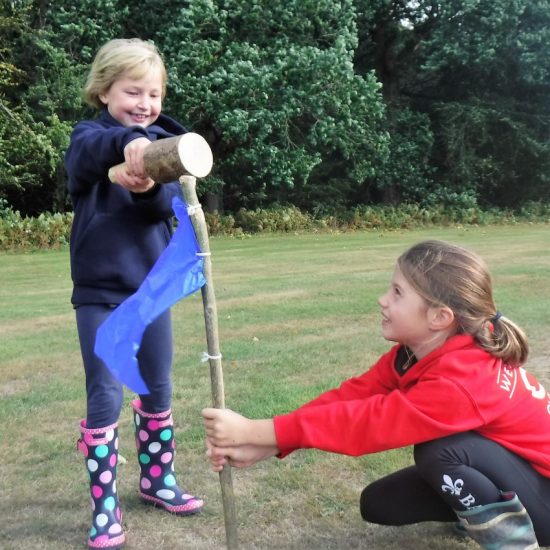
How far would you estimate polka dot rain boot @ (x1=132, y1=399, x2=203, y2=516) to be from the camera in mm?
3033

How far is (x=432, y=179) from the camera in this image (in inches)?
1010

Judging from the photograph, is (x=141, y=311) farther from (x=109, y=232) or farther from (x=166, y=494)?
(x=166, y=494)

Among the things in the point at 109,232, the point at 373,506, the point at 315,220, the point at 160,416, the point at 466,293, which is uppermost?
the point at 109,232

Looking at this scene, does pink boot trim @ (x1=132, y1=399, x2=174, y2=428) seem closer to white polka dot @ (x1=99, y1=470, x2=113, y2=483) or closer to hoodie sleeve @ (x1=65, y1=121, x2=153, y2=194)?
white polka dot @ (x1=99, y1=470, x2=113, y2=483)

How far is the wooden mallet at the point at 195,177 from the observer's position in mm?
2031

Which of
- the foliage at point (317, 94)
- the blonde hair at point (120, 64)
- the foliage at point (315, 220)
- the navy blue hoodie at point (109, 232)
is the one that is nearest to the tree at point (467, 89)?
the foliage at point (317, 94)

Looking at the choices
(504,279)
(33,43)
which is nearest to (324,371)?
(504,279)

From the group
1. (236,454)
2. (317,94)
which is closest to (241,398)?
(236,454)

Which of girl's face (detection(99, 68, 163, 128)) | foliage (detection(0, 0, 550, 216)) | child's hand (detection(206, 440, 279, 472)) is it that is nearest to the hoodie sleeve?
girl's face (detection(99, 68, 163, 128))

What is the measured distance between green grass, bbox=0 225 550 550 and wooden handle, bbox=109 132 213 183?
150cm

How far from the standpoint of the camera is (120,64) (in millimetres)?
2689

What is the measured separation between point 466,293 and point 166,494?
1590 millimetres

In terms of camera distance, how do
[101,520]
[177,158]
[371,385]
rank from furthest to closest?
[101,520] → [371,385] → [177,158]

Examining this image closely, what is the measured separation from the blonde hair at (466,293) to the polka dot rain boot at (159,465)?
1.35 meters
